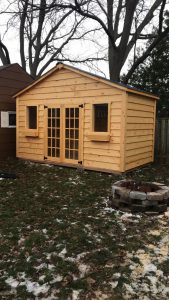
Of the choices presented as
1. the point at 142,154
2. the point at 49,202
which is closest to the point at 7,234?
the point at 49,202

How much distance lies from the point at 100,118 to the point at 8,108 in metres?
4.08

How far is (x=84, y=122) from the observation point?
8836 mm

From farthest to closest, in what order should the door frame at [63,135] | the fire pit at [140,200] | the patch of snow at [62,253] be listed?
the door frame at [63,135] < the fire pit at [140,200] < the patch of snow at [62,253]

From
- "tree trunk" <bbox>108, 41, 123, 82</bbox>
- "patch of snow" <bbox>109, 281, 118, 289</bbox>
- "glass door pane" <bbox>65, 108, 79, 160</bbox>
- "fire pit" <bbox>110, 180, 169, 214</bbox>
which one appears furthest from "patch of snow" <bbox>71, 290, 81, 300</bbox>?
"tree trunk" <bbox>108, 41, 123, 82</bbox>

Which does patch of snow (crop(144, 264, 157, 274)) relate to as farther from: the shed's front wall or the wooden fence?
the wooden fence

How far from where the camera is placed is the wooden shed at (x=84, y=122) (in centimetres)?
829

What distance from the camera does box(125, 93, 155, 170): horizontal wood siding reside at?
8461mm

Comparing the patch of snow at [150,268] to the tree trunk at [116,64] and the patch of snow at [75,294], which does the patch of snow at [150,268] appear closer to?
the patch of snow at [75,294]

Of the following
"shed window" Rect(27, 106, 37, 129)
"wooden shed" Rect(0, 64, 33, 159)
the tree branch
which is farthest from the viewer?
the tree branch

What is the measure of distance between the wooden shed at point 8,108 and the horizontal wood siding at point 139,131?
192 inches

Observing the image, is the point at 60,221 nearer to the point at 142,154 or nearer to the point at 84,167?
the point at 84,167

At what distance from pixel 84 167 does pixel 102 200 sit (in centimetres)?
291

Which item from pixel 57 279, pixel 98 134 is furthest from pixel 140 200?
pixel 98 134

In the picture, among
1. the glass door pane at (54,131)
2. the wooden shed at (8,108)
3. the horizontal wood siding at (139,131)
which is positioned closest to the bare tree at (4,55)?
the wooden shed at (8,108)
